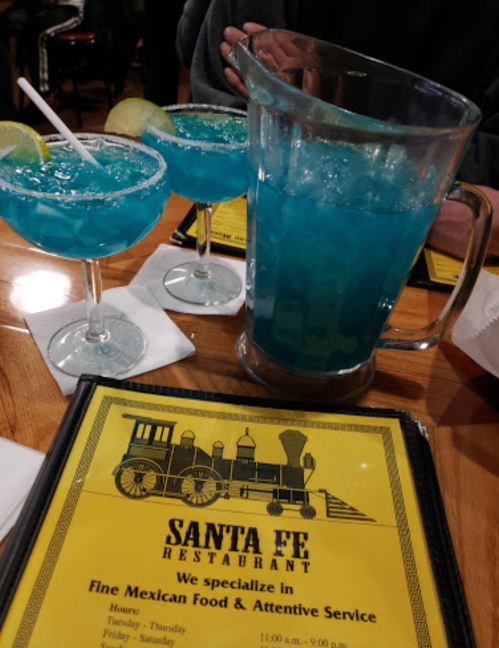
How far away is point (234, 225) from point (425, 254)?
16.6 inches

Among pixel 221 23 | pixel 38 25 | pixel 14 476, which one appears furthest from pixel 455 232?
pixel 38 25

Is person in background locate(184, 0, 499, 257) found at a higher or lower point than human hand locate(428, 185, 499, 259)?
higher

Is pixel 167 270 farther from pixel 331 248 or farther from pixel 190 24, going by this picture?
pixel 190 24

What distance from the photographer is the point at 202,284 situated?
1.02 meters

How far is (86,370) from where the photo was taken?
80 centimetres

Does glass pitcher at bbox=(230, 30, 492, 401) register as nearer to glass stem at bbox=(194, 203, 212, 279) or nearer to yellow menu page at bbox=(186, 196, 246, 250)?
glass stem at bbox=(194, 203, 212, 279)

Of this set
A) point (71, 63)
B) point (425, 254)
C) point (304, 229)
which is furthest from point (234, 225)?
point (71, 63)

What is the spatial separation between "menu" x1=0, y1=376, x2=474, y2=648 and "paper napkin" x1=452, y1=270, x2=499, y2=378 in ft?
0.59

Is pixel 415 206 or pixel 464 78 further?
pixel 464 78

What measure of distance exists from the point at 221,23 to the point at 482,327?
1.52m

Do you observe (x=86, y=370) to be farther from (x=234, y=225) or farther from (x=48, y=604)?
(x=234, y=225)

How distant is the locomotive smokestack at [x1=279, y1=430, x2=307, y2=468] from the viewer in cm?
67

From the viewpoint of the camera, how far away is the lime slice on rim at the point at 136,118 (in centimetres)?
90

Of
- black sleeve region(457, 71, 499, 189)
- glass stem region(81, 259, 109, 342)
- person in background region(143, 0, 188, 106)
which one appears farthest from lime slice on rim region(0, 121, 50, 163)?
person in background region(143, 0, 188, 106)
